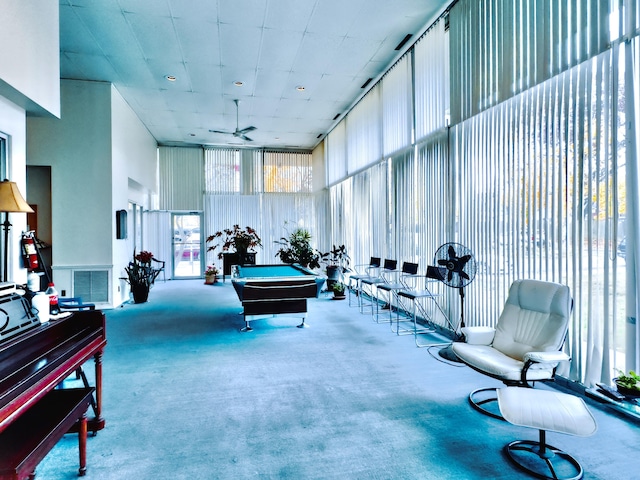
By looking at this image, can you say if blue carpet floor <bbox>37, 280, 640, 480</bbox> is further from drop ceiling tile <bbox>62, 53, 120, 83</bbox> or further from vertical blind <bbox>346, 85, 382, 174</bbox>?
drop ceiling tile <bbox>62, 53, 120, 83</bbox>

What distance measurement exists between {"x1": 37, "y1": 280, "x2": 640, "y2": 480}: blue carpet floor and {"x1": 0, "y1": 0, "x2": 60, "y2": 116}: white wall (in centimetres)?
271

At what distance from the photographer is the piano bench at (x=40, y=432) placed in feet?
4.80

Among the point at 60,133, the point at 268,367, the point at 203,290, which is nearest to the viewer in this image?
the point at 268,367

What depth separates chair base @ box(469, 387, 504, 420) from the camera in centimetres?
268

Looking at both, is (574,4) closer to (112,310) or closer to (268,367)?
(268,367)

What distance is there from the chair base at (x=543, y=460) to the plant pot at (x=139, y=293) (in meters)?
6.79

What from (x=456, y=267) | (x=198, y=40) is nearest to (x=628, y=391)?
(x=456, y=267)

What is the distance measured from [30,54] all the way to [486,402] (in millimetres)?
5012

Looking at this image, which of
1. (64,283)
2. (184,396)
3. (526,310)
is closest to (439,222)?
(526,310)

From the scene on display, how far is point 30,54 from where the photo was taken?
3303mm

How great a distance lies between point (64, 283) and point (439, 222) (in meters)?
6.30

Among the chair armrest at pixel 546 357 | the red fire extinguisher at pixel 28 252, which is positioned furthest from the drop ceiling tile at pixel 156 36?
the chair armrest at pixel 546 357

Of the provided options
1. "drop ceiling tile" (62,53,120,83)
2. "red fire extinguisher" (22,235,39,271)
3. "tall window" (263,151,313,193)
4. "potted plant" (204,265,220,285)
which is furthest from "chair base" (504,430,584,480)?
"tall window" (263,151,313,193)

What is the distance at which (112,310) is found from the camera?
6.47 m
